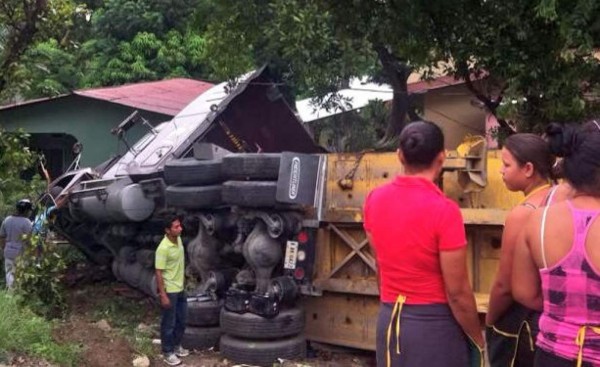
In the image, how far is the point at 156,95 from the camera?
59.1 feet

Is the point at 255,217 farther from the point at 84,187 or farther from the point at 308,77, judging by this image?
the point at 308,77

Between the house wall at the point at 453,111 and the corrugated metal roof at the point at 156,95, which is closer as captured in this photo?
the corrugated metal roof at the point at 156,95

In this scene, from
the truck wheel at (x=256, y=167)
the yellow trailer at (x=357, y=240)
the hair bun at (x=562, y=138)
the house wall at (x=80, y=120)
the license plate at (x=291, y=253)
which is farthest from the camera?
the house wall at (x=80, y=120)

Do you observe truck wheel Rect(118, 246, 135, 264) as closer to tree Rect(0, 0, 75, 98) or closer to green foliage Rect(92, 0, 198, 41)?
tree Rect(0, 0, 75, 98)

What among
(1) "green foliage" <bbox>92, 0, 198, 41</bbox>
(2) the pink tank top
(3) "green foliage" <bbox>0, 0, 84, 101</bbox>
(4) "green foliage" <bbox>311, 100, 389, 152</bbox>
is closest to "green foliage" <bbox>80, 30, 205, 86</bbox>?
(1) "green foliage" <bbox>92, 0, 198, 41</bbox>

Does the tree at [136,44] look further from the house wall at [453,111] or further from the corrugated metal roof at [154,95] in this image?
the house wall at [453,111]

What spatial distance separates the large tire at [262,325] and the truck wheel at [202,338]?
0.56m

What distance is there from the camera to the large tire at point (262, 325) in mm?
7348

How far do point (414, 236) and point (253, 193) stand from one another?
4125 millimetres

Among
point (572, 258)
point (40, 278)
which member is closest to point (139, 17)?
point (40, 278)

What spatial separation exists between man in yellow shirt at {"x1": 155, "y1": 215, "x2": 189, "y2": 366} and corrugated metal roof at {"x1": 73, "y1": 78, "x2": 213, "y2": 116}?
882cm

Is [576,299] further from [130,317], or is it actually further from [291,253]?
[130,317]

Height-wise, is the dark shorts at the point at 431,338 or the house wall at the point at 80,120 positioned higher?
the house wall at the point at 80,120

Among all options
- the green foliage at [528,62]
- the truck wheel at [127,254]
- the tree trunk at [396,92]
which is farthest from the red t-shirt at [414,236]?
the tree trunk at [396,92]
